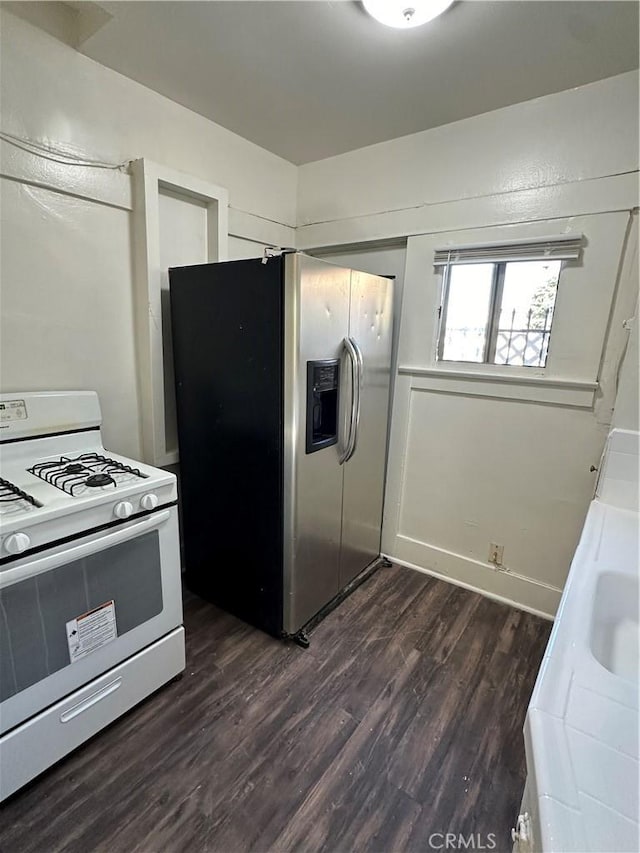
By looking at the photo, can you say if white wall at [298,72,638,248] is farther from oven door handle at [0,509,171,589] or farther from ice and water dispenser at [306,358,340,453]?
oven door handle at [0,509,171,589]

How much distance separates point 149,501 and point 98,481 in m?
0.18

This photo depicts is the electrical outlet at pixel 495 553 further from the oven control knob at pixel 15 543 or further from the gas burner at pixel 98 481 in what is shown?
the oven control knob at pixel 15 543

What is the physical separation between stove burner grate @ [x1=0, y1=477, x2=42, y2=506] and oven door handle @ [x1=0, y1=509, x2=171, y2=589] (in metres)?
0.17

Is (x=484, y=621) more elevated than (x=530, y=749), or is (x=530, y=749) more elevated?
(x=530, y=749)

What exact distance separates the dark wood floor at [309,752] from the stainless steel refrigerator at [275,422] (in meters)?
0.28

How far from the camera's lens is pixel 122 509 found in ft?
4.43

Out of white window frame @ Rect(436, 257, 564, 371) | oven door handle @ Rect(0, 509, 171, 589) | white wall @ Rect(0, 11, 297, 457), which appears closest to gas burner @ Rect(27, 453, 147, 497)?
oven door handle @ Rect(0, 509, 171, 589)

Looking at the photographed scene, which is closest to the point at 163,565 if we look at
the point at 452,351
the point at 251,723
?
the point at 251,723

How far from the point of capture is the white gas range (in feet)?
3.85

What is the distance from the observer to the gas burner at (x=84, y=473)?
1.38 metres

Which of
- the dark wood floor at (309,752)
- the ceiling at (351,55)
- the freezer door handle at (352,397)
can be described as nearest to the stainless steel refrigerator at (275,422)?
the freezer door handle at (352,397)

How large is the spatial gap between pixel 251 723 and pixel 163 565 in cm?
68

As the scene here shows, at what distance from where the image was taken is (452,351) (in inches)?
89.3

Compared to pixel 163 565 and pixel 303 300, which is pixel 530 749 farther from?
pixel 303 300
